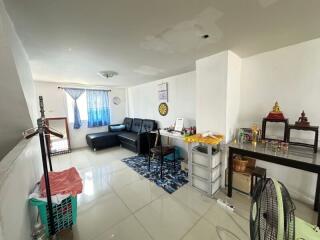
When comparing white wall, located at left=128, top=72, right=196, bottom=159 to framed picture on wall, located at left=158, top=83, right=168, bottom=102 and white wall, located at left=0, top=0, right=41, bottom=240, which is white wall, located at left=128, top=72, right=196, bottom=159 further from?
white wall, located at left=0, top=0, right=41, bottom=240

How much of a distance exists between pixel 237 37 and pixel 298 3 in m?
0.60

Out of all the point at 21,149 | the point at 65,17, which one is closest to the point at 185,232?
the point at 21,149

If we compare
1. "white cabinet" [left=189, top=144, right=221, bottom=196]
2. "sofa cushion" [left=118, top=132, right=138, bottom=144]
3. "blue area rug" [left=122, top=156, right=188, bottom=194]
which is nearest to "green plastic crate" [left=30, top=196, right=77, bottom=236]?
"blue area rug" [left=122, top=156, right=188, bottom=194]

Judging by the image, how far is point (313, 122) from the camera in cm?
186

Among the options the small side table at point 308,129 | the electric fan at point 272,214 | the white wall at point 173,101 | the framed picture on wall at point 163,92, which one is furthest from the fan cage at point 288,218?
the framed picture on wall at point 163,92

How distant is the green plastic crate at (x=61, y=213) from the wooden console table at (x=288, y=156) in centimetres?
211

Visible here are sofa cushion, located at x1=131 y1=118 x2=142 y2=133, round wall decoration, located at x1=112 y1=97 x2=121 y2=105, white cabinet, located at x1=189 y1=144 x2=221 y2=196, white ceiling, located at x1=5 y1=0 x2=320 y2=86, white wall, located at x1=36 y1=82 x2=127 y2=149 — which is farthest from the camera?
round wall decoration, located at x1=112 y1=97 x2=121 y2=105

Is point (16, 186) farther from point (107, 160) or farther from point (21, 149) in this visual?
point (107, 160)

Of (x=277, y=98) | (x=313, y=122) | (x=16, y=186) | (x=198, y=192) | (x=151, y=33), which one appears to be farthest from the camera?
(x=198, y=192)

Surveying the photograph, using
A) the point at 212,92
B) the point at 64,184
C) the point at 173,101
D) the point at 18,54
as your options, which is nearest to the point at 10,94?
the point at 18,54

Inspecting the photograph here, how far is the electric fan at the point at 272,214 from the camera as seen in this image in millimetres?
689

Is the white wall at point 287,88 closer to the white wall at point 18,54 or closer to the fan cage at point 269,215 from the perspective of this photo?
the fan cage at point 269,215

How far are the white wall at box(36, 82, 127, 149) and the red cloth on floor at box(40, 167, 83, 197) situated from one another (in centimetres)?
331

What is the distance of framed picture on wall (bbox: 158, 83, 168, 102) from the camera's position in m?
Result: 3.96
